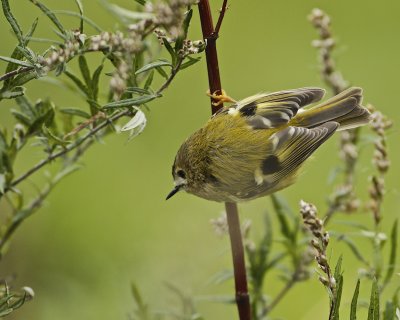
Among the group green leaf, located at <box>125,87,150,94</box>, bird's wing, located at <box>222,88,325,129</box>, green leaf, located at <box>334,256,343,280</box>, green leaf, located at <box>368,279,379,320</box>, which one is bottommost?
green leaf, located at <box>368,279,379,320</box>

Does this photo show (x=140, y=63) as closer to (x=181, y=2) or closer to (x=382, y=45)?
(x=181, y=2)

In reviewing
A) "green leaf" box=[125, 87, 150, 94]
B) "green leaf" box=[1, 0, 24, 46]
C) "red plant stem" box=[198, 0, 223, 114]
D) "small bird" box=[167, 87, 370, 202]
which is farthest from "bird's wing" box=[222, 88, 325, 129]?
"green leaf" box=[1, 0, 24, 46]

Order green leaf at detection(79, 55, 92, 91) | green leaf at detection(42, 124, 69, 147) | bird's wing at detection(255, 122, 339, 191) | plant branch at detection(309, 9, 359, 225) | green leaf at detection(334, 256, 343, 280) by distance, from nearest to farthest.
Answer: green leaf at detection(334, 256, 343, 280), green leaf at detection(42, 124, 69, 147), green leaf at detection(79, 55, 92, 91), plant branch at detection(309, 9, 359, 225), bird's wing at detection(255, 122, 339, 191)

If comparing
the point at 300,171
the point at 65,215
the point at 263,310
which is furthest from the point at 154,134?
the point at 263,310

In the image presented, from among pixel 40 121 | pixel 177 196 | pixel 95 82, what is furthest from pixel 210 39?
pixel 177 196

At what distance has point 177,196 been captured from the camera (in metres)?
3.87

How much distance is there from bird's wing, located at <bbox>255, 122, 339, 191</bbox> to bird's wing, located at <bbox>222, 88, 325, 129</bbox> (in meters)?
0.04

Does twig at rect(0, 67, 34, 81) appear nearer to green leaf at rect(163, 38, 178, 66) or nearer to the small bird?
green leaf at rect(163, 38, 178, 66)

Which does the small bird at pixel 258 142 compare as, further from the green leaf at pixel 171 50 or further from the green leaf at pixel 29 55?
the green leaf at pixel 29 55

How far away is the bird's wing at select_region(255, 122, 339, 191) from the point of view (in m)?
2.31

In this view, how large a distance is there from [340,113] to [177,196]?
1582 mm

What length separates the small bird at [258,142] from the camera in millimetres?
2332

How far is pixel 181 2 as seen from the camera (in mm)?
1332

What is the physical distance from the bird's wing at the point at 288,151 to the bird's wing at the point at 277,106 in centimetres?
4
